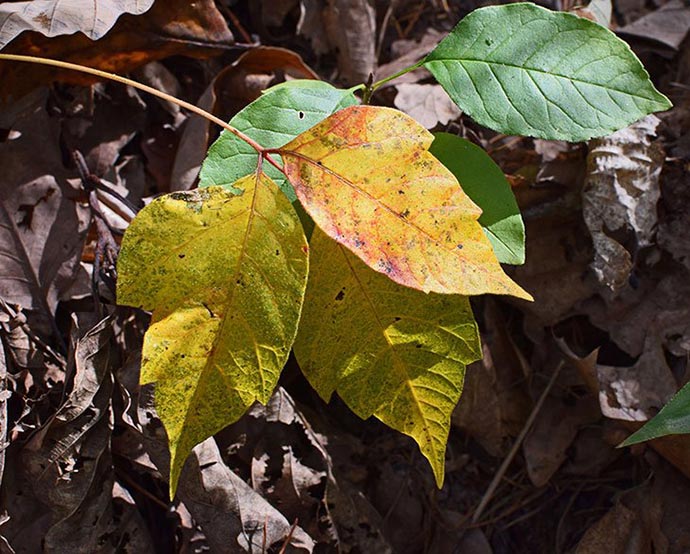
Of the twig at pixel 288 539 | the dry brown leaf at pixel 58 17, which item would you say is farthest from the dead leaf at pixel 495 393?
the dry brown leaf at pixel 58 17

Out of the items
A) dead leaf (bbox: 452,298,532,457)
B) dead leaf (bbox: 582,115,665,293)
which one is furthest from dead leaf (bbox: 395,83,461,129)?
dead leaf (bbox: 452,298,532,457)

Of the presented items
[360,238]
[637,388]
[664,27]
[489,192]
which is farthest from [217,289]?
Result: [664,27]

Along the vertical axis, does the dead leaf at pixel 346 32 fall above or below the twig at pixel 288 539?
above

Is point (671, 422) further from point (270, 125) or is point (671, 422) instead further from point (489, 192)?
point (270, 125)

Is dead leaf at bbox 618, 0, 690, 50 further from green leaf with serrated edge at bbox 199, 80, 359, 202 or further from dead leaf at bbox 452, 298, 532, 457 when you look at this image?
green leaf with serrated edge at bbox 199, 80, 359, 202

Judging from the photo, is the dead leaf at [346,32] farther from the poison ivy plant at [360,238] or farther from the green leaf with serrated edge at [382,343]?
the green leaf with serrated edge at [382,343]

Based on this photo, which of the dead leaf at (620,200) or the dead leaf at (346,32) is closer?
the dead leaf at (620,200)
